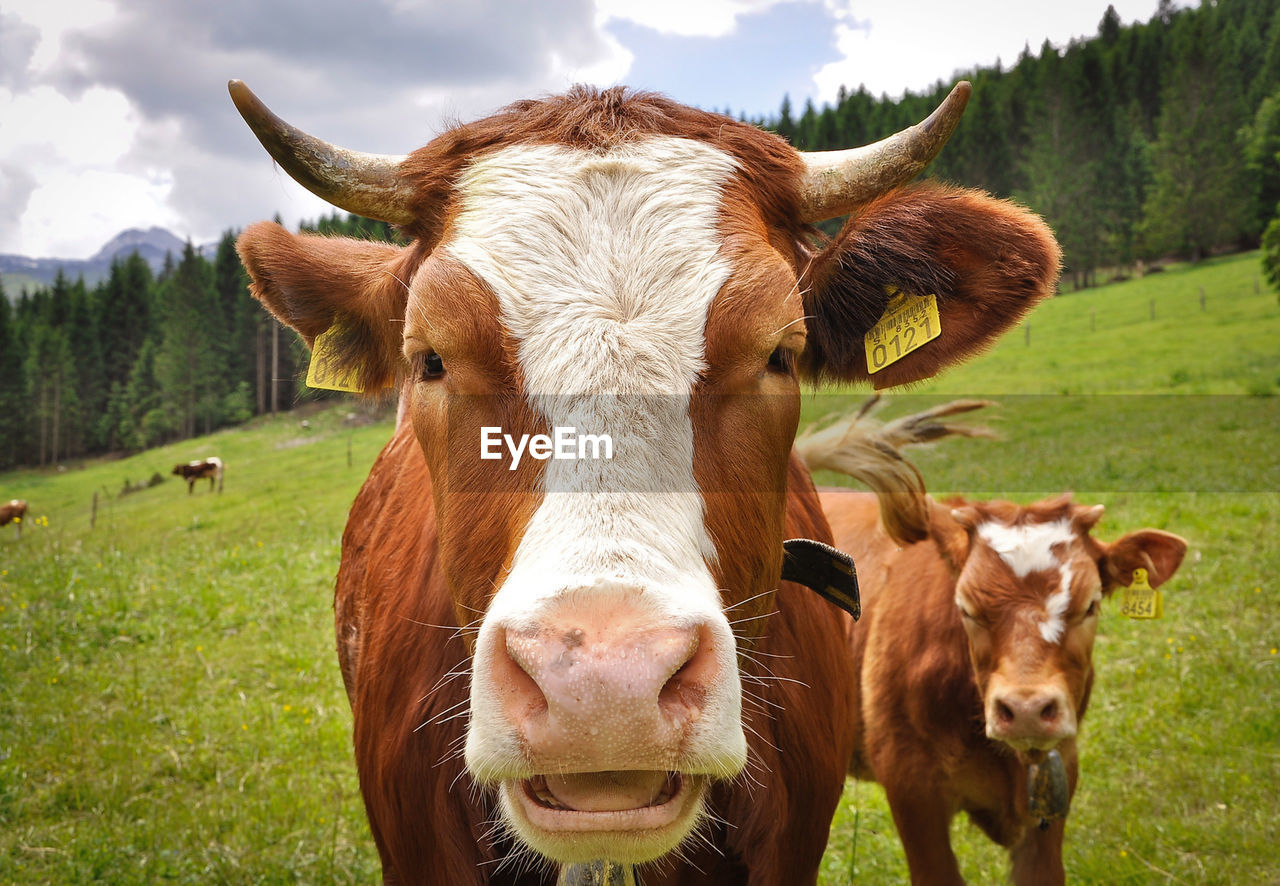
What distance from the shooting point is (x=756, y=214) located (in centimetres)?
197

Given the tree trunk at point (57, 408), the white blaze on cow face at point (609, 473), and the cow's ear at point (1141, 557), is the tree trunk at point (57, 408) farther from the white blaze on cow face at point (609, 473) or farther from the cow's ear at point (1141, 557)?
the white blaze on cow face at point (609, 473)

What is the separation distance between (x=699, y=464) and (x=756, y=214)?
0.71m

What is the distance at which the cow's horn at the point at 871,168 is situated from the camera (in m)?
2.03

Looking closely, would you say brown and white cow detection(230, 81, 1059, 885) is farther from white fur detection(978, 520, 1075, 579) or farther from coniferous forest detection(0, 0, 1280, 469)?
coniferous forest detection(0, 0, 1280, 469)

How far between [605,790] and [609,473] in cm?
54

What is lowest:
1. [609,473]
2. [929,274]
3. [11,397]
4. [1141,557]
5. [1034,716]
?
[11,397]

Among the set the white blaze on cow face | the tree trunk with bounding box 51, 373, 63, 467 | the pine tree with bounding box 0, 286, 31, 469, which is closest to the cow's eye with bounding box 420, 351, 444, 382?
the white blaze on cow face

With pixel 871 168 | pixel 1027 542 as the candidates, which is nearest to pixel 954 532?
pixel 1027 542

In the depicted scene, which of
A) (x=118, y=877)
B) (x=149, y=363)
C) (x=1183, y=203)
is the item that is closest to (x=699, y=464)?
(x=118, y=877)

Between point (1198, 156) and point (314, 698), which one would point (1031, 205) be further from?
point (314, 698)

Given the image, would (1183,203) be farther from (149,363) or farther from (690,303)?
(149,363)

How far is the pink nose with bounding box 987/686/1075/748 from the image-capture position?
3.57 metres

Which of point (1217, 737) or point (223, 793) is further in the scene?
point (1217, 737)

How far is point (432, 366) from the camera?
1846mm
